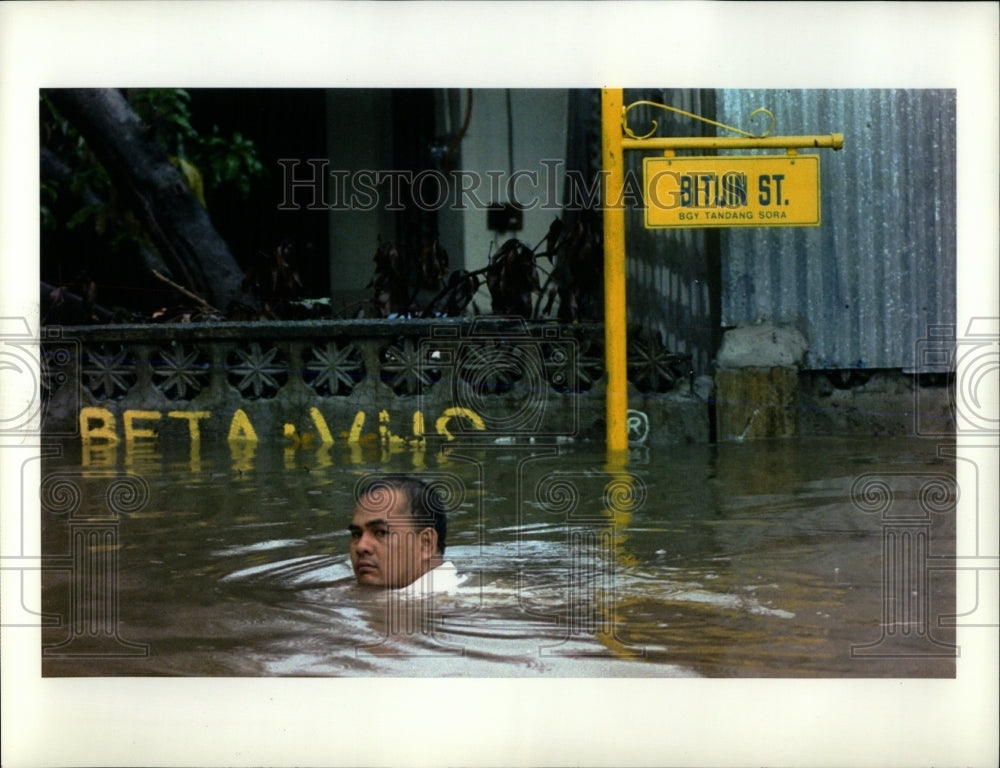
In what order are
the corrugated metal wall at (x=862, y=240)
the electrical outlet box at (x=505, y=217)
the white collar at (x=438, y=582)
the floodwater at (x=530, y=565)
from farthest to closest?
the electrical outlet box at (x=505, y=217) → the corrugated metal wall at (x=862, y=240) → the white collar at (x=438, y=582) → the floodwater at (x=530, y=565)

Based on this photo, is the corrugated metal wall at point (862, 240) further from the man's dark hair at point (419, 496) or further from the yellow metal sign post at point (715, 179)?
the man's dark hair at point (419, 496)

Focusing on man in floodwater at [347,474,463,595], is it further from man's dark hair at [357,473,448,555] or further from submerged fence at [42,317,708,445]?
submerged fence at [42,317,708,445]

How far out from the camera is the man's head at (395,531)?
4.79m

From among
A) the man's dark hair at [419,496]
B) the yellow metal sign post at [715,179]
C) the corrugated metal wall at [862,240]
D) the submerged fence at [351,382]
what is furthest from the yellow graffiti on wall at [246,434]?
the corrugated metal wall at [862,240]

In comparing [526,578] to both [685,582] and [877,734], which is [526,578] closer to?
[685,582]

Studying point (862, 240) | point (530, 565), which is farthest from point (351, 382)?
point (862, 240)

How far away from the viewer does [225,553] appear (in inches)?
195

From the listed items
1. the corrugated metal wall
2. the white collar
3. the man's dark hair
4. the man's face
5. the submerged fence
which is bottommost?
the white collar

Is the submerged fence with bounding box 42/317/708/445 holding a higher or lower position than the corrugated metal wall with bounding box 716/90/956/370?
lower

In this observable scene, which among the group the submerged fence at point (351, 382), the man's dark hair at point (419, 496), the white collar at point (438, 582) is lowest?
the white collar at point (438, 582)

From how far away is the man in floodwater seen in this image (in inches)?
188

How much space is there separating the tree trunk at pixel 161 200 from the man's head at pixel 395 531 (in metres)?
1.02

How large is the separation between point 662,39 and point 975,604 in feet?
7.48

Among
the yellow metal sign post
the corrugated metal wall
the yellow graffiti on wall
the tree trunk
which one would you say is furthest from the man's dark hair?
the corrugated metal wall
